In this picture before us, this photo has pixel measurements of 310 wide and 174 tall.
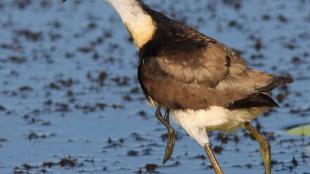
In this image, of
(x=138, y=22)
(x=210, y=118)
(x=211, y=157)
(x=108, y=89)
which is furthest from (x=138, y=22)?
(x=108, y=89)

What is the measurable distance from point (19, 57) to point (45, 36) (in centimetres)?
168

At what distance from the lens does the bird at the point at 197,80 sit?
27.6 ft

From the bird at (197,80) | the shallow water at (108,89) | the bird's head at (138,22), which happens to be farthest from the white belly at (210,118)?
the shallow water at (108,89)

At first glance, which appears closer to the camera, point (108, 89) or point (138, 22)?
point (138, 22)

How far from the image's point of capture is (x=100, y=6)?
66.6ft

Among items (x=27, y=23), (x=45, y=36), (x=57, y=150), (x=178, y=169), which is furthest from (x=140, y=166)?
(x=27, y=23)

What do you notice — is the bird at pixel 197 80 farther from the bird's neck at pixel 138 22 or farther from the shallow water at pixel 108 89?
the shallow water at pixel 108 89

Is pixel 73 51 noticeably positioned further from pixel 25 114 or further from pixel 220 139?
pixel 220 139

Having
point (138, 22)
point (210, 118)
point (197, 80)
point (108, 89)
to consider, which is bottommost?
point (210, 118)

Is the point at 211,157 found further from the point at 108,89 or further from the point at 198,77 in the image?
the point at 108,89

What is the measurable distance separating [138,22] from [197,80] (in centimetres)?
79

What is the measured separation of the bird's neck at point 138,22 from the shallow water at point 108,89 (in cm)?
179

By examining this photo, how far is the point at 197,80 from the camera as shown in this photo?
334 inches

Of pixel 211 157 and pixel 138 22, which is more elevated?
pixel 138 22
